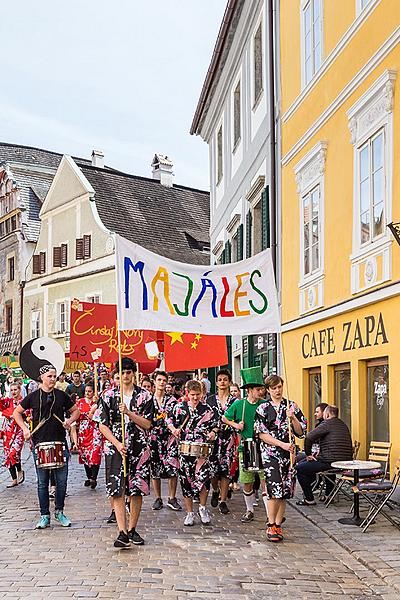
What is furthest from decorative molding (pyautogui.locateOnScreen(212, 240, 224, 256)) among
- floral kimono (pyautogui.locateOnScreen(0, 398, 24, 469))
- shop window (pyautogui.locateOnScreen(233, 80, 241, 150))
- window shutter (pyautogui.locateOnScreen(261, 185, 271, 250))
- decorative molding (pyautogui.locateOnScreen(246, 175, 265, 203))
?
floral kimono (pyautogui.locateOnScreen(0, 398, 24, 469))

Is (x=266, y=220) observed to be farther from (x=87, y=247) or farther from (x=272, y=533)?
(x=87, y=247)

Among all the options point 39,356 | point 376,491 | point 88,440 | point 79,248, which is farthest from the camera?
point 79,248

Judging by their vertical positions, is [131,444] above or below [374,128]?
below

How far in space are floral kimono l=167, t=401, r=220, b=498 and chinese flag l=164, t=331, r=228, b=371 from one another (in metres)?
3.67

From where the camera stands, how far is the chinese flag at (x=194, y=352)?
46.2 feet

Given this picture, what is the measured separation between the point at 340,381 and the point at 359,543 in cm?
536

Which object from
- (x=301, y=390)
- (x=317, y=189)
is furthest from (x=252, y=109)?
(x=301, y=390)

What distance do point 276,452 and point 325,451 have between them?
229 centimetres

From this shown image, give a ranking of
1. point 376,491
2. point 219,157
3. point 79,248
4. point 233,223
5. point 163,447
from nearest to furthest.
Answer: point 376,491 → point 163,447 → point 233,223 → point 219,157 → point 79,248

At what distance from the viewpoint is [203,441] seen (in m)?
10.0

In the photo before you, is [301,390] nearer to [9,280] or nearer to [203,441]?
[203,441]

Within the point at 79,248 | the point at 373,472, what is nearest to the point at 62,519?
the point at 373,472

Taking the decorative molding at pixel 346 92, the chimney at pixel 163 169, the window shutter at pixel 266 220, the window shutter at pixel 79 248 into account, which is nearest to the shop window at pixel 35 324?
the window shutter at pixel 79 248

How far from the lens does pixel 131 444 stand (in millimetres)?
8688
